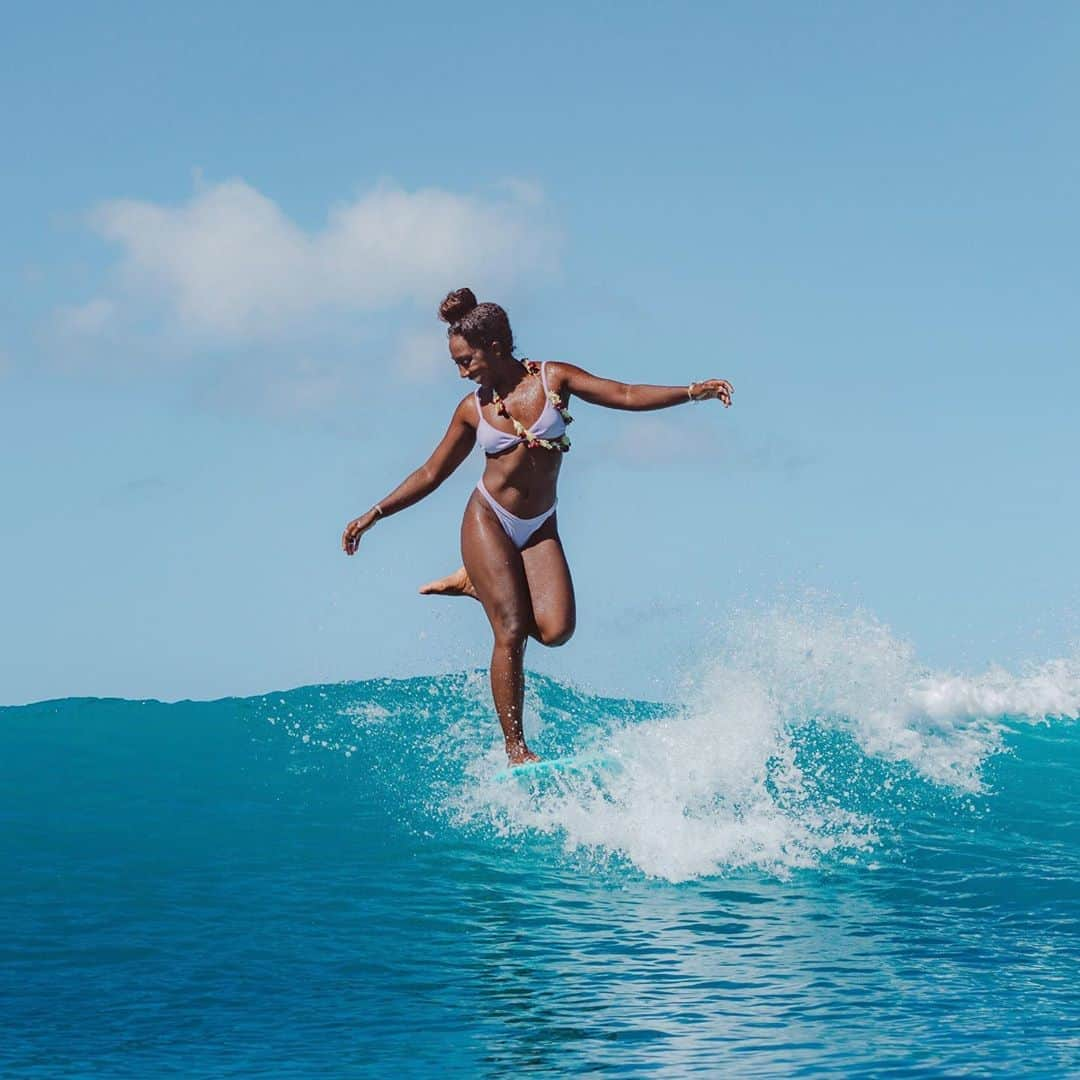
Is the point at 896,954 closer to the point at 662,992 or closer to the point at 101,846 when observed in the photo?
the point at 662,992

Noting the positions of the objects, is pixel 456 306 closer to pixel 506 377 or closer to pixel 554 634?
pixel 506 377

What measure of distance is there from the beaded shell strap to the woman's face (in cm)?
13

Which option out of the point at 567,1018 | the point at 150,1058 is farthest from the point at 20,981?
the point at 567,1018

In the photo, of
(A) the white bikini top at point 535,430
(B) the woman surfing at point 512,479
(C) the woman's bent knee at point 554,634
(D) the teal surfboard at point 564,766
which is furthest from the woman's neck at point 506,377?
(D) the teal surfboard at point 564,766

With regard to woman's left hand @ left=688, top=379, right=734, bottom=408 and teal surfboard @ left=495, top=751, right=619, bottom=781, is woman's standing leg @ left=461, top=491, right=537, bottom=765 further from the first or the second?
woman's left hand @ left=688, top=379, right=734, bottom=408

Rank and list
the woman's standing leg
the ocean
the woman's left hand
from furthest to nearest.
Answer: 1. the woman's standing leg
2. the woman's left hand
3. the ocean

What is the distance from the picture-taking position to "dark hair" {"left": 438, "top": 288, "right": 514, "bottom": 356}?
750 cm

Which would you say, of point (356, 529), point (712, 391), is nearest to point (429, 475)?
point (356, 529)

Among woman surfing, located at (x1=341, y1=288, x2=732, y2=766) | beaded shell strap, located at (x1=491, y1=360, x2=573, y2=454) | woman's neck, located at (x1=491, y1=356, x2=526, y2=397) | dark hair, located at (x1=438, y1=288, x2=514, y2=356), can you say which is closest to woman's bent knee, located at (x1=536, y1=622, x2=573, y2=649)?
woman surfing, located at (x1=341, y1=288, x2=732, y2=766)

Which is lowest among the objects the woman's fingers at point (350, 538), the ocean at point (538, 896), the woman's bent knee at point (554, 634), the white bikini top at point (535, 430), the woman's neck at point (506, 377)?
the ocean at point (538, 896)

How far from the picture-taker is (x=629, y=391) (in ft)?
24.2

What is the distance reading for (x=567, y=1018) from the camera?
5.49 meters

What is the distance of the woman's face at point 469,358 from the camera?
7508 mm

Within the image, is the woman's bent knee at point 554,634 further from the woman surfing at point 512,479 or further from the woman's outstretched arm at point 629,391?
the woman's outstretched arm at point 629,391
